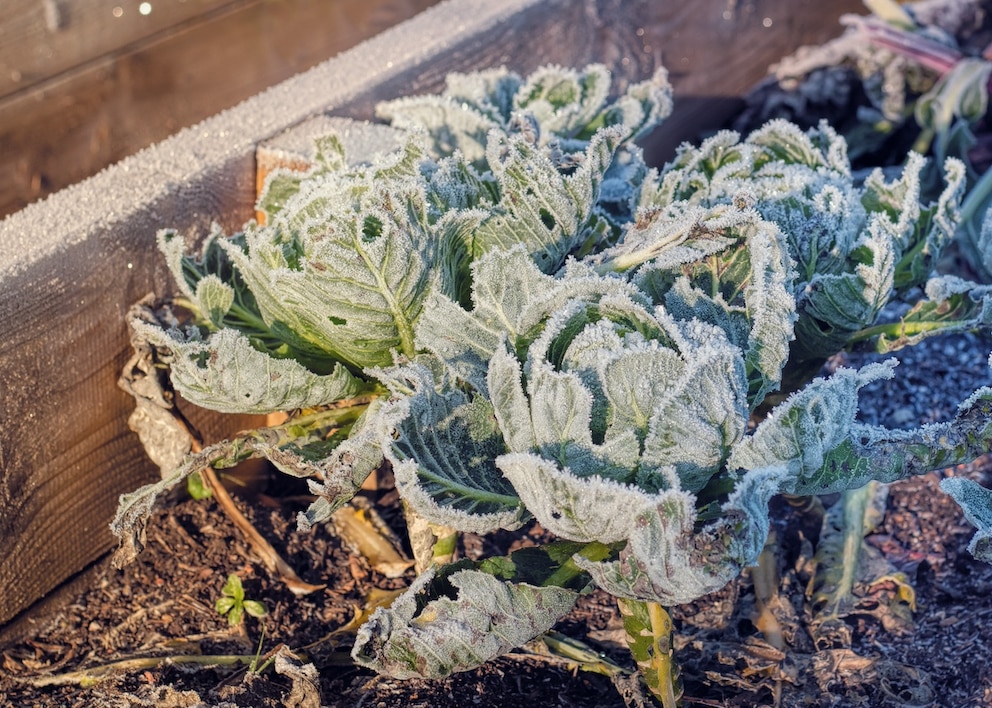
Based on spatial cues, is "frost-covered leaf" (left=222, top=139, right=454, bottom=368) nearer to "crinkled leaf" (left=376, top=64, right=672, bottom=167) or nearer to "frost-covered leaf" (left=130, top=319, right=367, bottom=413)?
"frost-covered leaf" (left=130, top=319, right=367, bottom=413)

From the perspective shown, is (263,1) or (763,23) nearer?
(763,23)

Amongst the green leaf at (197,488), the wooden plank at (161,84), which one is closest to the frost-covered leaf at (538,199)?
the green leaf at (197,488)

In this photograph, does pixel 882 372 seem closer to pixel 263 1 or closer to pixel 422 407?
pixel 422 407

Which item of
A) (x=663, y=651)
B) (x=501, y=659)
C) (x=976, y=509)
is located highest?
(x=976, y=509)

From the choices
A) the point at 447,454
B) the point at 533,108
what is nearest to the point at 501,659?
the point at 447,454

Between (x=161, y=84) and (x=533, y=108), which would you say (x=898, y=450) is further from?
(x=161, y=84)

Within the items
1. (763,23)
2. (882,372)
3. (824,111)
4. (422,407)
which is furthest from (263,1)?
(882,372)

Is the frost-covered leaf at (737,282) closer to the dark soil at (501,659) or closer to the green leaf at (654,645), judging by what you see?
the green leaf at (654,645)
